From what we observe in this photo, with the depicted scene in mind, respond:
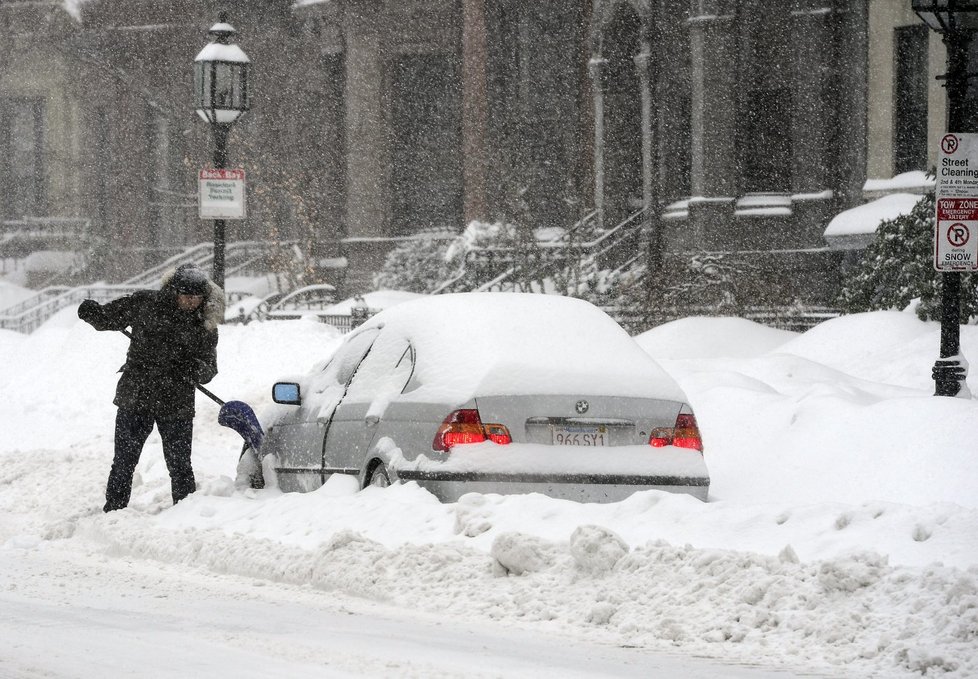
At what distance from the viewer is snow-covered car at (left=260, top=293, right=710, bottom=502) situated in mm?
8547

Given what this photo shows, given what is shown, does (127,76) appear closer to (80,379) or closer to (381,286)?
(381,286)

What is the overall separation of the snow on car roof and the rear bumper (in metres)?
0.44

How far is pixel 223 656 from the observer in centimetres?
602

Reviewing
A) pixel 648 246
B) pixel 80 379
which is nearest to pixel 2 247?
pixel 648 246

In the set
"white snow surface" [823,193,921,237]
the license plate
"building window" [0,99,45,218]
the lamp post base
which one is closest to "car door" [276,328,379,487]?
the license plate

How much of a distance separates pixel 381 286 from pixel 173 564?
69.6 ft

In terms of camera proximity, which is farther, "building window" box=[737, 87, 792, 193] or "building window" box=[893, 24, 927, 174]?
"building window" box=[737, 87, 792, 193]

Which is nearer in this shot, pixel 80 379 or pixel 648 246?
pixel 80 379

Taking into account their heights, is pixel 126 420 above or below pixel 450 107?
below

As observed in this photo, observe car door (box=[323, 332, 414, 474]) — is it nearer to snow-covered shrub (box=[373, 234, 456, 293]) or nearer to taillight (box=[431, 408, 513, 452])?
taillight (box=[431, 408, 513, 452])

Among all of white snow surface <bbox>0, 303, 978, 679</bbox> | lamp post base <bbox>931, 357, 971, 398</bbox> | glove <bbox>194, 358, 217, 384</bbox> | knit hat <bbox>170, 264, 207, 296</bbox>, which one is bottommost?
white snow surface <bbox>0, 303, 978, 679</bbox>

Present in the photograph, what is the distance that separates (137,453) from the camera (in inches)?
428

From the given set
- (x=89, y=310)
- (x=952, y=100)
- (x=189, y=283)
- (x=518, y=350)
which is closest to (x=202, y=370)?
(x=189, y=283)

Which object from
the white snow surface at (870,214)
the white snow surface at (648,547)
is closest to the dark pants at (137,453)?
the white snow surface at (648,547)
